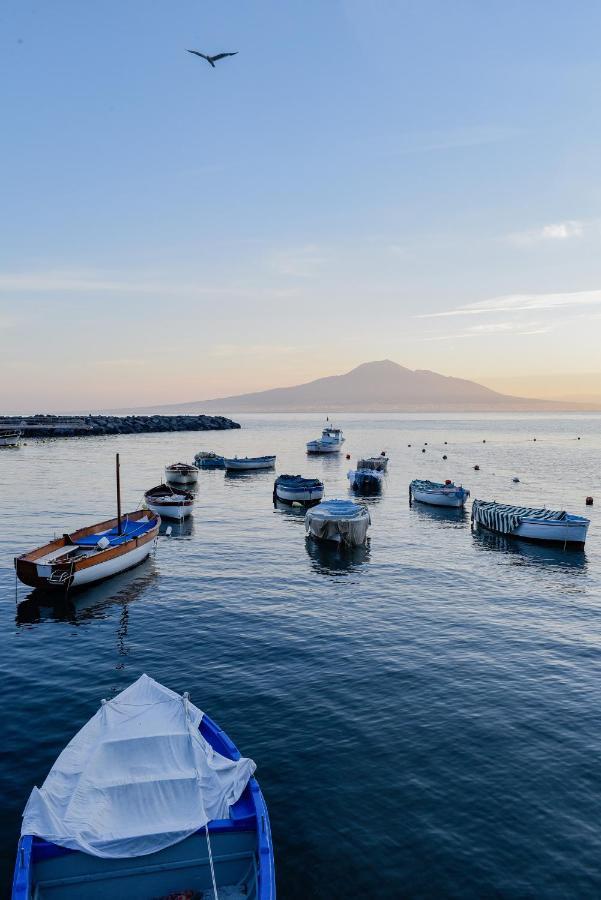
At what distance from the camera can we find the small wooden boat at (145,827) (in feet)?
33.4

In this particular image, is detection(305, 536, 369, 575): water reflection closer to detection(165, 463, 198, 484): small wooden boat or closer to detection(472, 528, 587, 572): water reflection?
detection(472, 528, 587, 572): water reflection

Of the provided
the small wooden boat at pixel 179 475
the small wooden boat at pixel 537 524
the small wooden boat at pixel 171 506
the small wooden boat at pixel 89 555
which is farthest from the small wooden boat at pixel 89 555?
the small wooden boat at pixel 179 475

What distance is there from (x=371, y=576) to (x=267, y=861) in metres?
24.9

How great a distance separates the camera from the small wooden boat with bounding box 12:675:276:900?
33.4 feet

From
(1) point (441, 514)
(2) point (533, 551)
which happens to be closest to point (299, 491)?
(1) point (441, 514)

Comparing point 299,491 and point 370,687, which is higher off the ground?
point 299,491

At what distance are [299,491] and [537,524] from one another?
22.1m

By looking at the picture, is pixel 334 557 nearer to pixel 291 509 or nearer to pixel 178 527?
pixel 178 527

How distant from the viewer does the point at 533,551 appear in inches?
1655

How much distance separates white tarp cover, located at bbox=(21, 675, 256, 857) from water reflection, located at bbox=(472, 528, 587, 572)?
30.3 metres

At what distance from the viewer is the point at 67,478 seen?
2908 inches

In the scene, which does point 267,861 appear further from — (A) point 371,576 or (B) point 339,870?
(A) point 371,576

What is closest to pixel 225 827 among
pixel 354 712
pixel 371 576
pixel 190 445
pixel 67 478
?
pixel 354 712

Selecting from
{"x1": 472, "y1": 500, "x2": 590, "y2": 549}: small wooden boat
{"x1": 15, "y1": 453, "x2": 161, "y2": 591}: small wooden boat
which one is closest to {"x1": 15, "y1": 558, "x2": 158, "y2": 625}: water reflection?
{"x1": 15, "y1": 453, "x2": 161, "y2": 591}: small wooden boat
